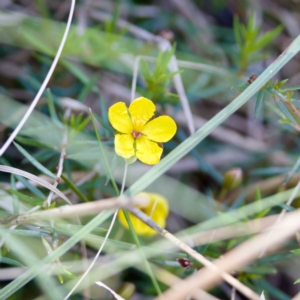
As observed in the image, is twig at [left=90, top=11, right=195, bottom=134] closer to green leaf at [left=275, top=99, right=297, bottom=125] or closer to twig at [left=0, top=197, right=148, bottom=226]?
green leaf at [left=275, top=99, right=297, bottom=125]

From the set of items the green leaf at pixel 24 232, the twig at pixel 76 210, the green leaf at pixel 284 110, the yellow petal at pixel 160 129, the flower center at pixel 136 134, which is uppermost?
the green leaf at pixel 284 110

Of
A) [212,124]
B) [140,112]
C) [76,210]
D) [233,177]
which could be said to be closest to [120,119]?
[140,112]

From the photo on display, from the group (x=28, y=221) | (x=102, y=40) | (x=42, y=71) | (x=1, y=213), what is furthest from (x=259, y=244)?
(x=42, y=71)

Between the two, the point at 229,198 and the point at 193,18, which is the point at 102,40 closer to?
the point at 193,18

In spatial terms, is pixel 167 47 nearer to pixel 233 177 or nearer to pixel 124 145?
pixel 233 177

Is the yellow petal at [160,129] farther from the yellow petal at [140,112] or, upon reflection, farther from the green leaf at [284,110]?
the green leaf at [284,110]

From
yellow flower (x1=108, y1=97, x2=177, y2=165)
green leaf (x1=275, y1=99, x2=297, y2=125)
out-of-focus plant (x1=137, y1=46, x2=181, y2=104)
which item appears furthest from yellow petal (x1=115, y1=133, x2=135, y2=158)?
green leaf (x1=275, y1=99, x2=297, y2=125)

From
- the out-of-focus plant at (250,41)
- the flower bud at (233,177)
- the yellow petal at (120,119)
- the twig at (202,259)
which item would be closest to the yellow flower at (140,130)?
the yellow petal at (120,119)
